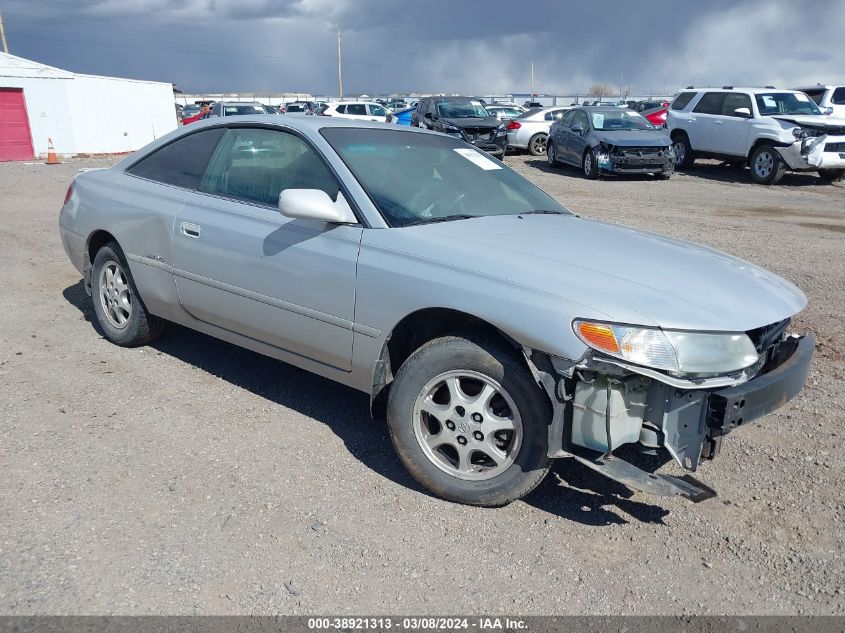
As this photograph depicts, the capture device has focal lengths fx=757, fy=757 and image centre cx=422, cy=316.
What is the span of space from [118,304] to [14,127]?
77.9ft

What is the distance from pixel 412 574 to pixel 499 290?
1.18 meters

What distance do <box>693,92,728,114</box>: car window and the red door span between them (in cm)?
2120

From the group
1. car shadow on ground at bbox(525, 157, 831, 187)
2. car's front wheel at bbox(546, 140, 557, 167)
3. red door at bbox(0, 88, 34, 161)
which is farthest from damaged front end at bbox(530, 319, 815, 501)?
red door at bbox(0, 88, 34, 161)

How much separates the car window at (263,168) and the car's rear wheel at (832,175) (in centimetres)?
1473

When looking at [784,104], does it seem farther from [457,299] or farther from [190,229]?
[457,299]

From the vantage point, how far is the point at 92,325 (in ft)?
19.2

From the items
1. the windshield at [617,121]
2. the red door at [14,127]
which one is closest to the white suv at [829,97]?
the windshield at [617,121]

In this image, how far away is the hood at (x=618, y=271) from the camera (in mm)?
3000

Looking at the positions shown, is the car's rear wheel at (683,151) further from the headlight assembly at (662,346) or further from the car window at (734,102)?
the headlight assembly at (662,346)

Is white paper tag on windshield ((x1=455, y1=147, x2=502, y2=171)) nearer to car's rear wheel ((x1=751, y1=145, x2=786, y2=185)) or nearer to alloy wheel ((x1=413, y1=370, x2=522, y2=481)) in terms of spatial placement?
alloy wheel ((x1=413, y1=370, x2=522, y2=481))

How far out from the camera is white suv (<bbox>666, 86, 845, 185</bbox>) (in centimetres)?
1487

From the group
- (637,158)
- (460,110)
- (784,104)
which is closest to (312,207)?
(637,158)

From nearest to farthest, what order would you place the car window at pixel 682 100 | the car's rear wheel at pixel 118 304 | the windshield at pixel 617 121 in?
the car's rear wheel at pixel 118 304 → the windshield at pixel 617 121 → the car window at pixel 682 100

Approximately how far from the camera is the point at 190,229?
4.39 meters
